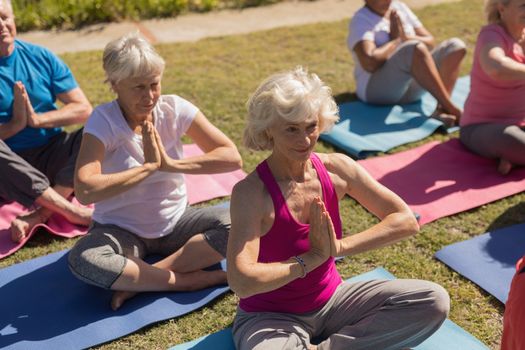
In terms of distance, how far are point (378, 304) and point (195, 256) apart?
1.05 meters

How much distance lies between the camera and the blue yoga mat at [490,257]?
3.33 m

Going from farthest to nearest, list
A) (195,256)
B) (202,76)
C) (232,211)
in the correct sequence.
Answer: (202,76) < (195,256) < (232,211)

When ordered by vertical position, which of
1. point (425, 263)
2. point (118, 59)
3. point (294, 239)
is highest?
point (118, 59)

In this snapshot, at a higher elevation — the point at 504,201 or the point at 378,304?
the point at 378,304

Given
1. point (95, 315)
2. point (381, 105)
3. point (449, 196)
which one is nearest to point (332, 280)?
point (95, 315)

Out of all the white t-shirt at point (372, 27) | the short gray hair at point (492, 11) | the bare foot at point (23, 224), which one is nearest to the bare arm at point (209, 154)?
the bare foot at point (23, 224)

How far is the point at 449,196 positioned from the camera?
4.20 metres

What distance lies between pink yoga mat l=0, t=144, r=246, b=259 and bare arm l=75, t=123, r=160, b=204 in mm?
893

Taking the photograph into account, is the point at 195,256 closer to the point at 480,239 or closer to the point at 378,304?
the point at 378,304

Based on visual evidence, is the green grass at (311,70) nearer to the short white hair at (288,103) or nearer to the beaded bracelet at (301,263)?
the beaded bracelet at (301,263)

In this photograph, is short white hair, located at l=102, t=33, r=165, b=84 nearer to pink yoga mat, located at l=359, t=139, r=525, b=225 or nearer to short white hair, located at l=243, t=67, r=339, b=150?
short white hair, located at l=243, t=67, r=339, b=150

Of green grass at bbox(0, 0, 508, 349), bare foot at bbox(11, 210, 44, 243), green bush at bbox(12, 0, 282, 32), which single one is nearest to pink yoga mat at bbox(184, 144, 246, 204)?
green grass at bbox(0, 0, 508, 349)

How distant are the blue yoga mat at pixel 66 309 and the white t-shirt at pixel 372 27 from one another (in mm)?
2755

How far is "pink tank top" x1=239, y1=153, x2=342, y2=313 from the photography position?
256cm
